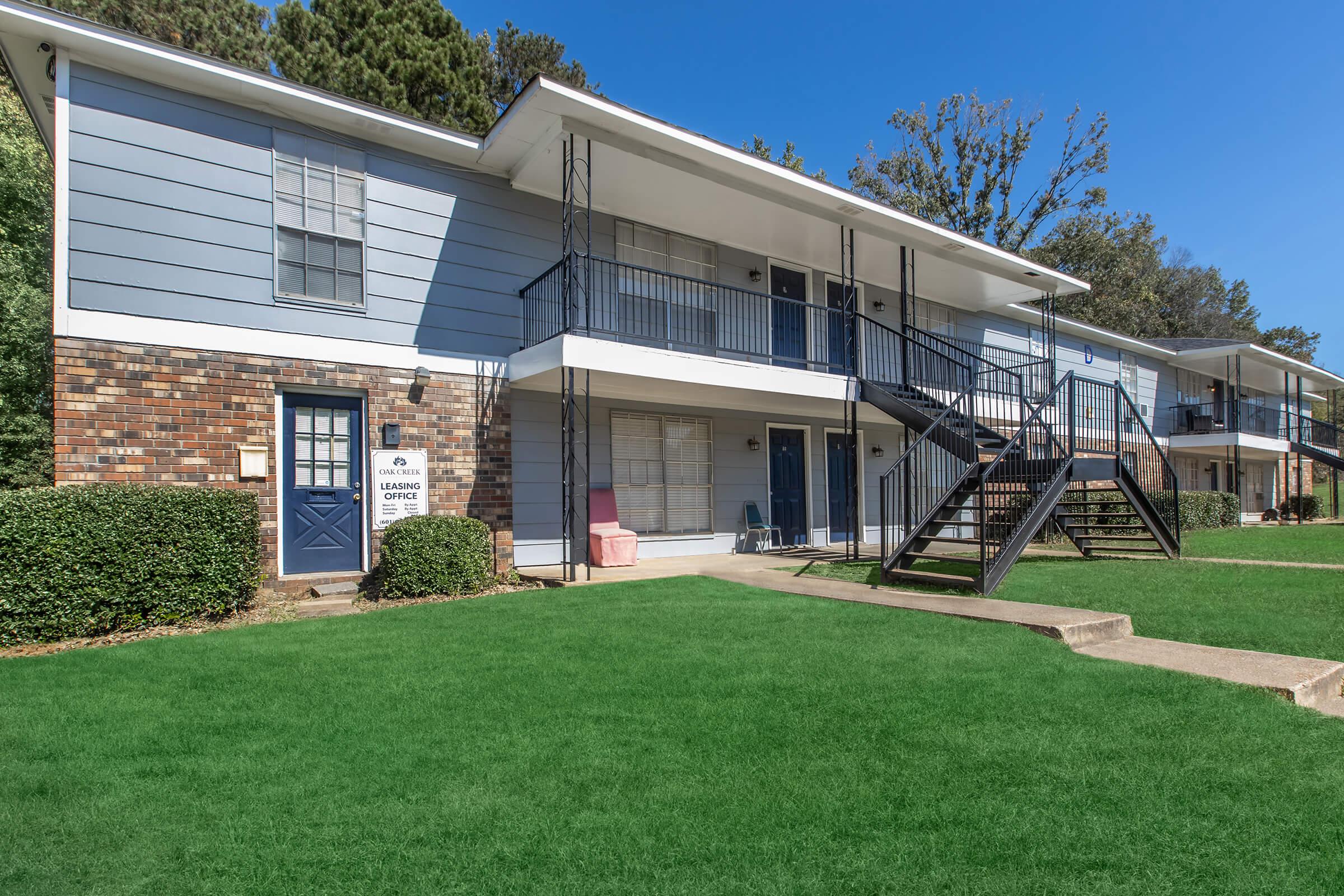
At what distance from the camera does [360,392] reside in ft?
29.8

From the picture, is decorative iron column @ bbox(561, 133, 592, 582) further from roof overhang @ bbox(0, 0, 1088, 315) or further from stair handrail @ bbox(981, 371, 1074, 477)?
stair handrail @ bbox(981, 371, 1074, 477)

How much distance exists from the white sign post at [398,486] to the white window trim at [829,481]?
24.8ft

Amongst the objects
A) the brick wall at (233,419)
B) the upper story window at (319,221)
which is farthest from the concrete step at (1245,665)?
the upper story window at (319,221)

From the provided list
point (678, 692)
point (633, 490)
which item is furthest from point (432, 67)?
point (678, 692)

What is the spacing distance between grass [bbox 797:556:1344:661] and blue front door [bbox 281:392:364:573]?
5719 mm

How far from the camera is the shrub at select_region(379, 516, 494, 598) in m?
8.11

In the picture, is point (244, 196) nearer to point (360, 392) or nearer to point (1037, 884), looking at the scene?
point (360, 392)

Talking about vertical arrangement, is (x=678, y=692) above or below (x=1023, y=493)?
below

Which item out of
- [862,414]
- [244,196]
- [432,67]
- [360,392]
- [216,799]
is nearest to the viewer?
[216,799]

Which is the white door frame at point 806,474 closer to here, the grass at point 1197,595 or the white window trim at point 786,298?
the white window trim at point 786,298

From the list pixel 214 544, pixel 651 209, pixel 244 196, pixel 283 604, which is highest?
pixel 651 209

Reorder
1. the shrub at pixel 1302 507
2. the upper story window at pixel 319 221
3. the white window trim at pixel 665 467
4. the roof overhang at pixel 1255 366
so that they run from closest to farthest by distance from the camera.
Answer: the upper story window at pixel 319 221
the white window trim at pixel 665 467
the roof overhang at pixel 1255 366
the shrub at pixel 1302 507

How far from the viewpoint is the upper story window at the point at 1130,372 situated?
23.0m

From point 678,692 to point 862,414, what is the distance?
1058 cm
